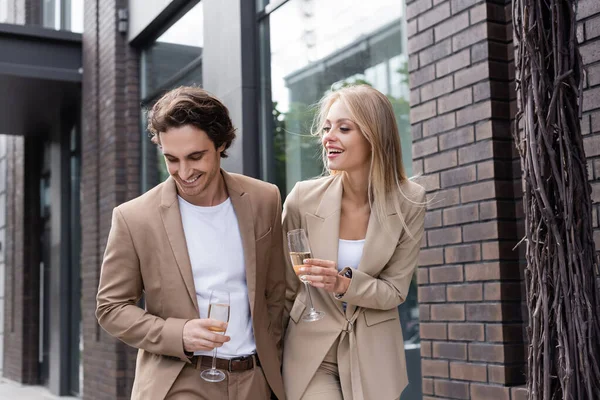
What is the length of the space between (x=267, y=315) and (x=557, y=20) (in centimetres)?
144

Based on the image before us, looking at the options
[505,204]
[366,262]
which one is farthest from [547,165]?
[505,204]

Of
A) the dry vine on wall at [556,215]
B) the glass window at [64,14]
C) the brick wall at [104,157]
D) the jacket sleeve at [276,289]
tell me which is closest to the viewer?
the dry vine on wall at [556,215]

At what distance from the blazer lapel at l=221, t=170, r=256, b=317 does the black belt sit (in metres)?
0.17

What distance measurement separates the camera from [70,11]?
11.4 meters

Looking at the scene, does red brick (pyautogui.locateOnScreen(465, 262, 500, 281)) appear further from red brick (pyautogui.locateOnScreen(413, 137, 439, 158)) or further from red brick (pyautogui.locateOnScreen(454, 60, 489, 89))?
red brick (pyautogui.locateOnScreen(454, 60, 489, 89))

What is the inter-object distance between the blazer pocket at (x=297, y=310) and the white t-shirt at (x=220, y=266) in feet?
0.72

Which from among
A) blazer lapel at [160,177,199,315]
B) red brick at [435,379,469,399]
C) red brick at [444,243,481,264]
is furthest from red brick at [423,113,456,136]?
blazer lapel at [160,177,199,315]

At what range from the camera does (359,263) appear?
3.02 metres

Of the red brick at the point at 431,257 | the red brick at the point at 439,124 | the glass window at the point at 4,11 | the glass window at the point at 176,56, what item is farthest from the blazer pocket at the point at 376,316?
the glass window at the point at 4,11

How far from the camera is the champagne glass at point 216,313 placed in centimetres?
260

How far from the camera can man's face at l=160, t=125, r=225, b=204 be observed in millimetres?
2775

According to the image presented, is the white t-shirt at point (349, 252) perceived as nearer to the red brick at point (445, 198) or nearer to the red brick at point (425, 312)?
the red brick at point (445, 198)

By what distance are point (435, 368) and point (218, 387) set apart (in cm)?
162

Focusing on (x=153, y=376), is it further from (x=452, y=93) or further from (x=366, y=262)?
(x=452, y=93)
